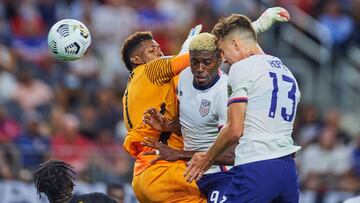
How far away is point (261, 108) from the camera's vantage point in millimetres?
9664

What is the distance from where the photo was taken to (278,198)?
976cm

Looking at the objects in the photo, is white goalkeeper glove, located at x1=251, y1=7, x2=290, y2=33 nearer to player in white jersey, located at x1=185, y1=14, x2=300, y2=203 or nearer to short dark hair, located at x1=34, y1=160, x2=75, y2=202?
player in white jersey, located at x1=185, y1=14, x2=300, y2=203

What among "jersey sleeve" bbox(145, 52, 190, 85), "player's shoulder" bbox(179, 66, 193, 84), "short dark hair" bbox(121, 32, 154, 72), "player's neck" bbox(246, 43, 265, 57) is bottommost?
→ "player's neck" bbox(246, 43, 265, 57)

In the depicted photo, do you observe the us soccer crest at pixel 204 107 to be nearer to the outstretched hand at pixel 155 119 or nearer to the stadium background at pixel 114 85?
the outstretched hand at pixel 155 119

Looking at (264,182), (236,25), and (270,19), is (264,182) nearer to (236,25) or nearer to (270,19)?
(236,25)

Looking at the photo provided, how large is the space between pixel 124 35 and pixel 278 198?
1095cm

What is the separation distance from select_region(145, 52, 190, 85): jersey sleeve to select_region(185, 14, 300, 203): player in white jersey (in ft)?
3.64

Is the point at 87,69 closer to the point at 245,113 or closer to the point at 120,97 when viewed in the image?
the point at 120,97

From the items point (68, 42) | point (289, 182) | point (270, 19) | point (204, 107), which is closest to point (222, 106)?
point (204, 107)

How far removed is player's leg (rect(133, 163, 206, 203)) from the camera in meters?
10.9

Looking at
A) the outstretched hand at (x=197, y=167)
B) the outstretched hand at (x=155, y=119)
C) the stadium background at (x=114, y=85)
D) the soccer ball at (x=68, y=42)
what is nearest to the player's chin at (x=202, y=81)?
the outstretched hand at (x=155, y=119)

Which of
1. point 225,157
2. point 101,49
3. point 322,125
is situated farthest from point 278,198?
point 101,49

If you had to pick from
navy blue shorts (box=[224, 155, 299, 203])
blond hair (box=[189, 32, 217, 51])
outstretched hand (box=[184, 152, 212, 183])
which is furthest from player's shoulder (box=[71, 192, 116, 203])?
blond hair (box=[189, 32, 217, 51])

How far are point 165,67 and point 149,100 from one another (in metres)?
0.40
